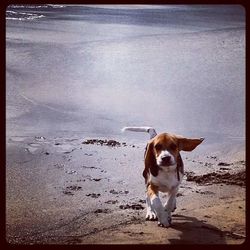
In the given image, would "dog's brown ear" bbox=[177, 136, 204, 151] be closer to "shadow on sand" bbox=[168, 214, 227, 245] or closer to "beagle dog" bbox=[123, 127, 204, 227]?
"beagle dog" bbox=[123, 127, 204, 227]

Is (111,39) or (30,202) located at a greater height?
(111,39)

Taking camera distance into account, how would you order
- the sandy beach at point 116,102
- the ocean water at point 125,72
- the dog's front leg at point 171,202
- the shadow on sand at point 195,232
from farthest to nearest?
the ocean water at point 125,72 → the sandy beach at point 116,102 → the dog's front leg at point 171,202 → the shadow on sand at point 195,232

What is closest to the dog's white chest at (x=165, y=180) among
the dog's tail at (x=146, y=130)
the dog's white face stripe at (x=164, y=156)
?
the dog's white face stripe at (x=164, y=156)

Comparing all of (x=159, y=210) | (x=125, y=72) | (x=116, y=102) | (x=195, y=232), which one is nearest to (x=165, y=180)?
(x=159, y=210)

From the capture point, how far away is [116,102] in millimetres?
3229

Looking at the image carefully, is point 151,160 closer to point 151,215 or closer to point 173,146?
point 173,146

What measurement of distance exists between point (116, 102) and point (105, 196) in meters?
0.63

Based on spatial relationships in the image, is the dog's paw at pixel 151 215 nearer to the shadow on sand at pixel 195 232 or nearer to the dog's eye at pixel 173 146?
the shadow on sand at pixel 195 232

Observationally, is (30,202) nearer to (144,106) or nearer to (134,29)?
(144,106)

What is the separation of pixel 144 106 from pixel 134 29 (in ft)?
1.67

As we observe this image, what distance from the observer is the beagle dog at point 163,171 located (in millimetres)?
2631

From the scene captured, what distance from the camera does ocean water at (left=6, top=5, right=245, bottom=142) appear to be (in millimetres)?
3092

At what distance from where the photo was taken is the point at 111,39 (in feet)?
10.7
